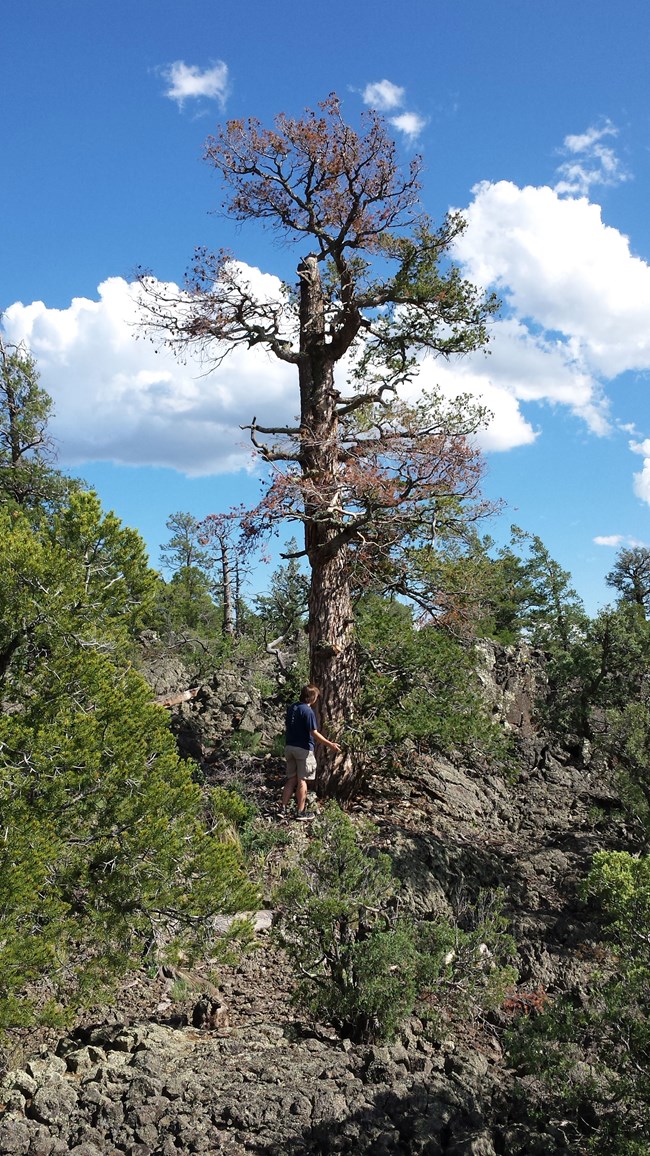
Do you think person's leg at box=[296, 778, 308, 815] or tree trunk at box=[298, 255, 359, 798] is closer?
person's leg at box=[296, 778, 308, 815]

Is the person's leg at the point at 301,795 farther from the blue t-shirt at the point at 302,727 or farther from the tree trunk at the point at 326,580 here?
the tree trunk at the point at 326,580

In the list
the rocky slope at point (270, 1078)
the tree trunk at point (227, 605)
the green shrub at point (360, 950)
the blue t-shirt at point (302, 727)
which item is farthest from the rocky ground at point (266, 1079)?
the tree trunk at point (227, 605)

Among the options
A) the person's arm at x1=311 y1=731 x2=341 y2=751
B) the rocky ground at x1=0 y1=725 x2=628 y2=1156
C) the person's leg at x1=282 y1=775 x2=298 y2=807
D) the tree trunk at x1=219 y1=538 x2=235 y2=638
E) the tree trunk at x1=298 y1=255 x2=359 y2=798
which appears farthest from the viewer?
the tree trunk at x1=219 y1=538 x2=235 y2=638

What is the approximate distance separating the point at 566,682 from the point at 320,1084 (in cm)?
807

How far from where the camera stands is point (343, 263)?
36.4ft

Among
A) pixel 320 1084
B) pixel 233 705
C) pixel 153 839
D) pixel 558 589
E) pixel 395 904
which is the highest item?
pixel 558 589

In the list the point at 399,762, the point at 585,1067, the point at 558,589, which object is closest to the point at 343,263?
the point at 399,762

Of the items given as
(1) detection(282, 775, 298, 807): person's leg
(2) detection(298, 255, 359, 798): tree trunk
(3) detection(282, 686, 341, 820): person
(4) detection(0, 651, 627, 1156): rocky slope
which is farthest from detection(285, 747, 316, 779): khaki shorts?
(4) detection(0, 651, 627, 1156): rocky slope

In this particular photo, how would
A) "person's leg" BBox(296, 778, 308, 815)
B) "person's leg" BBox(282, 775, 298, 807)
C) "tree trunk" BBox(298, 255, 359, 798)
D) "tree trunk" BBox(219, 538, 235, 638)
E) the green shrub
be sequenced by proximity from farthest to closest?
"tree trunk" BBox(219, 538, 235, 638)
"tree trunk" BBox(298, 255, 359, 798)
"person's leg" BBox(282, 775, 298, 807)
"person's leg" BBox(296, 778, 308, 815)
the green shrub

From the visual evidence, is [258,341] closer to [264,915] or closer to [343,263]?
[343,263]

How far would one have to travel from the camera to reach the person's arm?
9.12 m

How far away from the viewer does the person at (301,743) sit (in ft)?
30.0

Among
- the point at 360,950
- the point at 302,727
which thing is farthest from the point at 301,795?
the point at 360,950

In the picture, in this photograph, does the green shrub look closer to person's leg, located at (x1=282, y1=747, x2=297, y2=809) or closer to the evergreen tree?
person's leg, located at (x1=282, y1=747, x2=297, y2=809)
